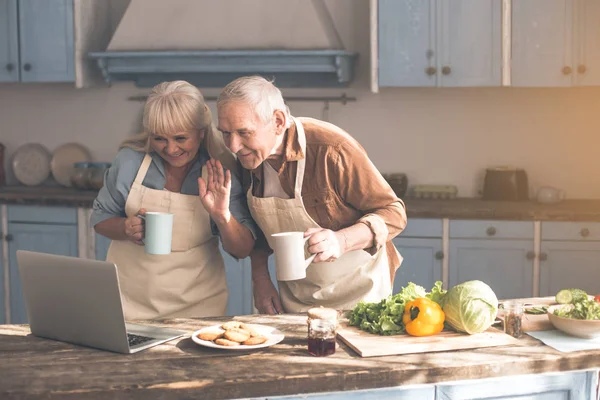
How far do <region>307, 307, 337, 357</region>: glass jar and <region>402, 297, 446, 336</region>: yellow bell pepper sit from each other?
252 millimetres

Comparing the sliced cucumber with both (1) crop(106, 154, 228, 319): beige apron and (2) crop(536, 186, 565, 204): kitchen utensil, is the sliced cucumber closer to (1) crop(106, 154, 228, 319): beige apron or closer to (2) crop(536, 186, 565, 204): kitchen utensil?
(1) crop(106, 154, 228, 319): beige apron

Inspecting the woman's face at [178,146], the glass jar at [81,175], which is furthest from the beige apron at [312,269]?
the glass jar at [81,175]

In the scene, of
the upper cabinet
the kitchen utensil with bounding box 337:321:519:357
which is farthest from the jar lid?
the upper cabinet

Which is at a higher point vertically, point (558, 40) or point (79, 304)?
point (558, 40)

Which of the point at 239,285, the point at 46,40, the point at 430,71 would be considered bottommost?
the point at 239,285

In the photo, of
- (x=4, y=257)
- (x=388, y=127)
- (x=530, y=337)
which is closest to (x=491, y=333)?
(x=530, y=337)

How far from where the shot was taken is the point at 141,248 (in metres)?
2.94

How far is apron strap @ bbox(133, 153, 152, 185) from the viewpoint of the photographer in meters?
2.89

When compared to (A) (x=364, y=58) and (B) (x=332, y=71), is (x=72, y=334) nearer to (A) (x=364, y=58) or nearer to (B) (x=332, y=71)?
(B) (x=332, y=71)

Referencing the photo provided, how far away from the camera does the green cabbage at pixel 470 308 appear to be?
2227 millimetres

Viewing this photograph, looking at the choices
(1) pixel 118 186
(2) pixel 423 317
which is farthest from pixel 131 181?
(2) pixel 423 317

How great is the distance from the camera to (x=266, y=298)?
291 cm

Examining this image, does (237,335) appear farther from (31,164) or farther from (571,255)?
(31,164)

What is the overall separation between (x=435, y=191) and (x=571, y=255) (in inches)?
36.4
